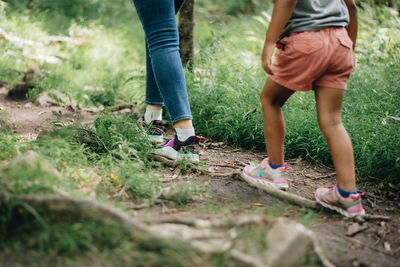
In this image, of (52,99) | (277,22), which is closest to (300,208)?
(277,22)

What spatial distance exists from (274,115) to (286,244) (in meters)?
1.06

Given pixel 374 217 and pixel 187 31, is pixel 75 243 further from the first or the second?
pixel 187 31

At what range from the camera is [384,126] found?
2.86 meters

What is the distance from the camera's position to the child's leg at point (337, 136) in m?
2.07

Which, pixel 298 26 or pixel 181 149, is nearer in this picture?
pixel 298 26

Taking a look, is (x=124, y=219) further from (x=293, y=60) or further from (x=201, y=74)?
(x=201, y=74)

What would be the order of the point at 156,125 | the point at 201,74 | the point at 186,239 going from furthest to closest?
the point at 201,74
the point at 156,125
the point at 186,239

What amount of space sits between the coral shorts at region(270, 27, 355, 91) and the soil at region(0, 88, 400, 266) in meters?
0.74

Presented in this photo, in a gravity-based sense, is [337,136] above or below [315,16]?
below

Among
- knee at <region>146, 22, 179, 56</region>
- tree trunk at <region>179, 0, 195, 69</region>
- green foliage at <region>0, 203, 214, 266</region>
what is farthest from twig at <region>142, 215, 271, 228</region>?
tree trunk at <region>179, 0, 195, 69</region>

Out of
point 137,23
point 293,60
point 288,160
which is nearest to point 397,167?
point 288,160

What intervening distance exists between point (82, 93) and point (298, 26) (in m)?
3.26

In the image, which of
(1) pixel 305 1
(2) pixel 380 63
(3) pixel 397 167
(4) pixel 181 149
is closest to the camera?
(1) pixel 305 1

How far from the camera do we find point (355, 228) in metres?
1.98
